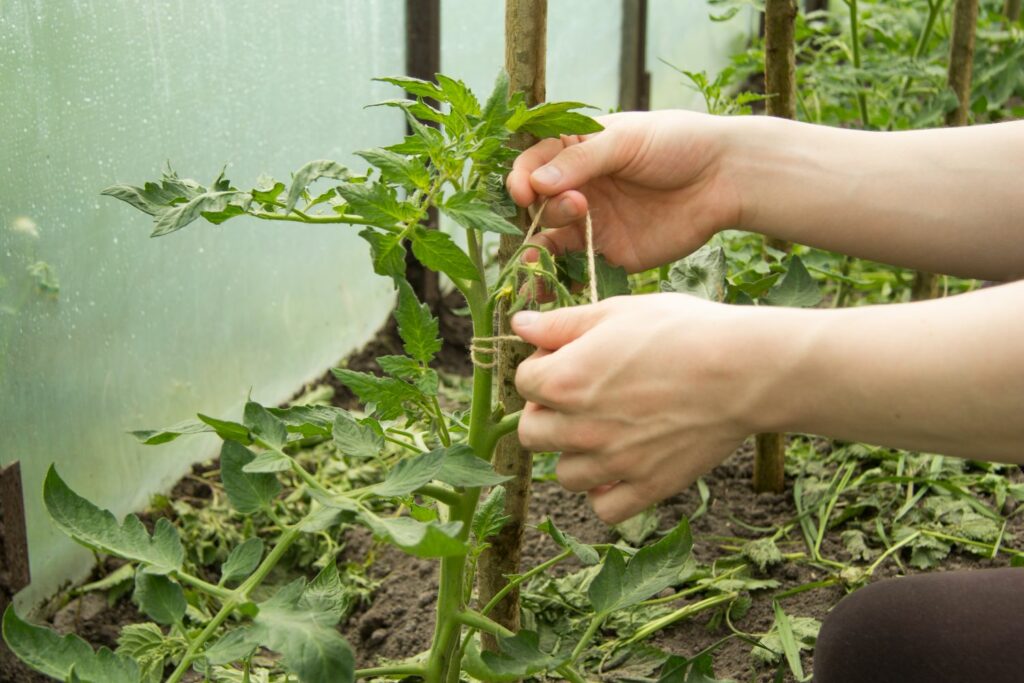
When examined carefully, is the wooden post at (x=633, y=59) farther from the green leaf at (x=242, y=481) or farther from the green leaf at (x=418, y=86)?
the green leaf at (x=242, y=481)

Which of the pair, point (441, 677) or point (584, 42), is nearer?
point (441, 677)

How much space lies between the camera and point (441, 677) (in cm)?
89

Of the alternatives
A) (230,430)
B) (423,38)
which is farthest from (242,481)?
(423,38)

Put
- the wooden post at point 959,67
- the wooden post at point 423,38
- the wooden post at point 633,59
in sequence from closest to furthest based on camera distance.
A: 1. the wooden post at point 959,67
2. the wooden post at point 423,38
3. the wooden post at point 633,59

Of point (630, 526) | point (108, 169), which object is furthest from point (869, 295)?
point (108, 169)

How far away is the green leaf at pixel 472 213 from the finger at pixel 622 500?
0.19m

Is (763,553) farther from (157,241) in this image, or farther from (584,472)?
(157,241)

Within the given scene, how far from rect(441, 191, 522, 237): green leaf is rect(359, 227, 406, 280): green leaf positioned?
5 cm

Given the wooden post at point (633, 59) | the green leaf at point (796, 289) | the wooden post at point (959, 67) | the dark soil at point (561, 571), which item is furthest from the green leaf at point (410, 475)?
the wooden post at point (633, 59)

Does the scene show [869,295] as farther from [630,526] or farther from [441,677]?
[441,677]

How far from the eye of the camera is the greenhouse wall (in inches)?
47.4

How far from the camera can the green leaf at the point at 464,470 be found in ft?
2.38

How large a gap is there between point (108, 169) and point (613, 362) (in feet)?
2.70

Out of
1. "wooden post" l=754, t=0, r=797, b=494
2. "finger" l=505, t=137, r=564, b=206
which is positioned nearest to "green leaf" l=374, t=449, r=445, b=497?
"finger" l=505, t=137, r=564, b=206
